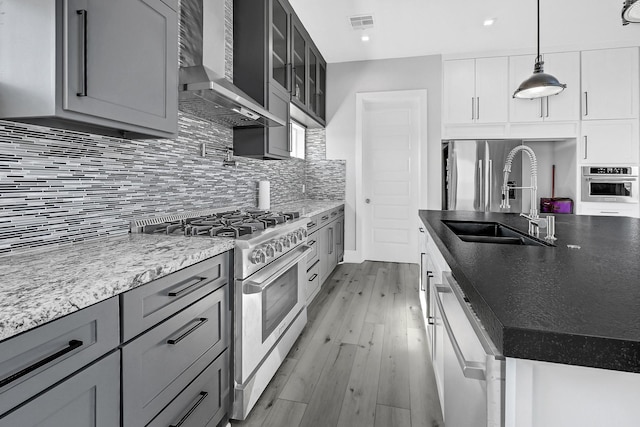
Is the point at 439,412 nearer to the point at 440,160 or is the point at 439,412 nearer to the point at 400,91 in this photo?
the point at 440,160

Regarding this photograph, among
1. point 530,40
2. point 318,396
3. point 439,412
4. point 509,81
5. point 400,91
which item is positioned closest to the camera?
point 439,412

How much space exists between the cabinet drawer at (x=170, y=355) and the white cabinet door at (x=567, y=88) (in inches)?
181

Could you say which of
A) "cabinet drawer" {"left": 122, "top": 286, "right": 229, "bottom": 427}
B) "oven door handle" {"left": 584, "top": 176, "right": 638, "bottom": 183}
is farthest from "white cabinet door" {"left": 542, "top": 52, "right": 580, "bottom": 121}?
"cabinet drawer" {"left": 122, "top": 286, "right": 229, "bottom": 427}

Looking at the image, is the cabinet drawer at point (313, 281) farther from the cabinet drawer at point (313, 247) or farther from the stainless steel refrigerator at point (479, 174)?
the stainless steel refrigerator at point (479, 174)

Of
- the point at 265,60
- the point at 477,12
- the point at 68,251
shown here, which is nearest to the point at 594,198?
the point at 477,12

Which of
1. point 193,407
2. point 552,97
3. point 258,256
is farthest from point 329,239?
point 552,97

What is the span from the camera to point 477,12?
3.36m

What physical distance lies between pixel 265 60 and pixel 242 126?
21.8 inches

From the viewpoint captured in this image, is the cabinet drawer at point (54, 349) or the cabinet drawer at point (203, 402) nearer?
the cabinet drawer at point (54, 349)

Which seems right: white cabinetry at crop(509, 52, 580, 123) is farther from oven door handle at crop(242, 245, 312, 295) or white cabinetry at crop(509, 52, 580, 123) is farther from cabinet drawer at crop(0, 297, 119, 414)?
cabinet drawer at crop(0, 297, 119, 414)

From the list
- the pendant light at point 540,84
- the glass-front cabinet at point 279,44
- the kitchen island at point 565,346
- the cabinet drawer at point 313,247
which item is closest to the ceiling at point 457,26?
the glass-front cabinet at point 279,44

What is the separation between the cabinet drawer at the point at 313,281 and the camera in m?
2.94

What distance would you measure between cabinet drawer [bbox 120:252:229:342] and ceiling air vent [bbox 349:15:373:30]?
3032 mm

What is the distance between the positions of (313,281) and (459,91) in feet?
10.5
